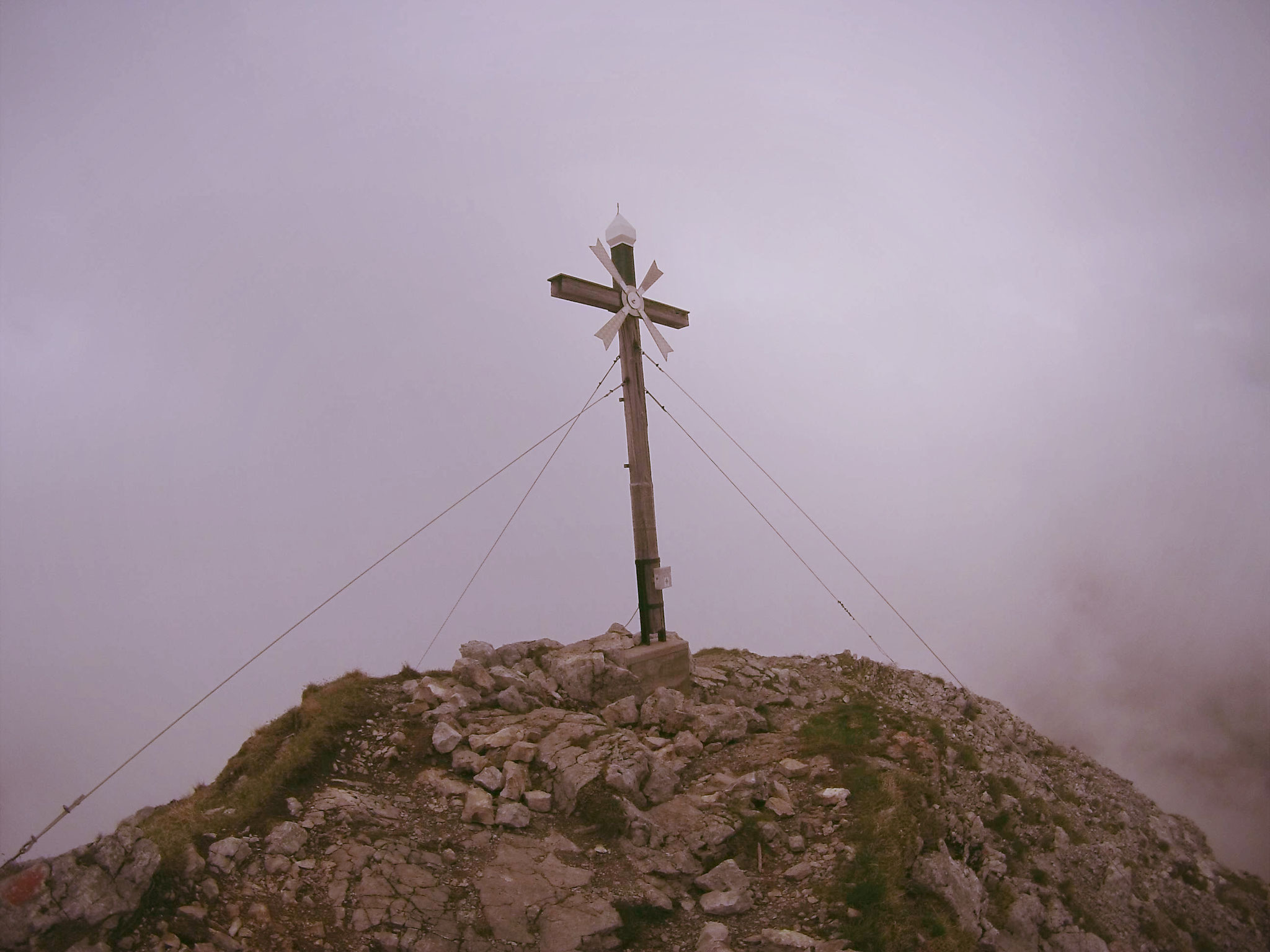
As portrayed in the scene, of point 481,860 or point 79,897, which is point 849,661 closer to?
point 481,860

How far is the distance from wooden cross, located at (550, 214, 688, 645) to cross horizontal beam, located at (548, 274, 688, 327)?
0.01 m

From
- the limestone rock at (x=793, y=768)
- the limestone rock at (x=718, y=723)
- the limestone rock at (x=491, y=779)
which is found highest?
the limestone rock at (x=718, y=723)

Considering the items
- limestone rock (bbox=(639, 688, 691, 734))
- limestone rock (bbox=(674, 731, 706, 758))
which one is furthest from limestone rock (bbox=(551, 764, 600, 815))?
limestone rock (bbox=(639, 688, 691, 734))

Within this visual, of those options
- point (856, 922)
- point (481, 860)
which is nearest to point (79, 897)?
point (481, 860)

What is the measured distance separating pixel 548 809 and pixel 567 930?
1.99 m

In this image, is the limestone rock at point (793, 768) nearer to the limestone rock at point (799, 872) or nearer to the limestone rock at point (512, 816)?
the limestone rock at point (799, 872)

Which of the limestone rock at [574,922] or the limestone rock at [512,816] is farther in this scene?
the limestone rock at [512,816]

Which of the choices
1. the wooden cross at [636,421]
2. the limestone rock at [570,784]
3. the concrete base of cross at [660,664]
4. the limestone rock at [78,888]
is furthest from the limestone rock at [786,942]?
the wooden cross at [636,421]

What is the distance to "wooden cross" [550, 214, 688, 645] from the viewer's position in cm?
1297

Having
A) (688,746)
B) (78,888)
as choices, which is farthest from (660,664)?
(78,888)

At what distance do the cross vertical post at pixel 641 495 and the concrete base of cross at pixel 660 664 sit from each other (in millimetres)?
422

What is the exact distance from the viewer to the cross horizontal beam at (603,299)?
40.5ft

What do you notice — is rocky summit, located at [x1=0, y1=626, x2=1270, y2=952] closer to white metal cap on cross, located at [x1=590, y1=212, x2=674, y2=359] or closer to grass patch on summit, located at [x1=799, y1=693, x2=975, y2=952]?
grass patch on summit, located at [x1=799, y1=693, x2=975, y2=952]

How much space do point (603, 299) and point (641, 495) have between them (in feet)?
12.2
